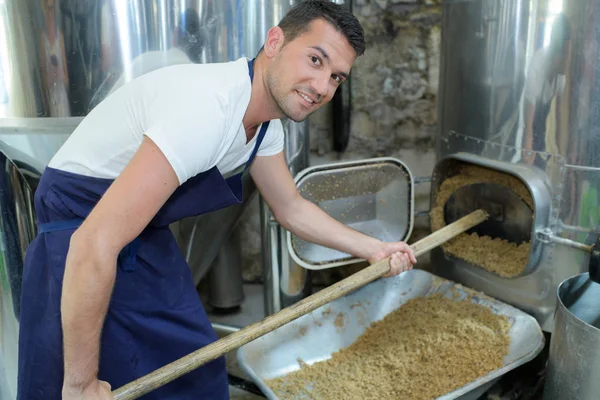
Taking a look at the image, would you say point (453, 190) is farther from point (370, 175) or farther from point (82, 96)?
point (82, 96)

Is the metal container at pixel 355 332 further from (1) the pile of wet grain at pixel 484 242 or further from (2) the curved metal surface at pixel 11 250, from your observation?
(2) the curved metal surface at pixel 11 250

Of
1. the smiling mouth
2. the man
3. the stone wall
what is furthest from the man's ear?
the stone wall

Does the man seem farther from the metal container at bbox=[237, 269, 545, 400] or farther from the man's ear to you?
the metal container at bbox=[237, 269, 545, 400]

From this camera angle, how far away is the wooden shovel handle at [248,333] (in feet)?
3.46

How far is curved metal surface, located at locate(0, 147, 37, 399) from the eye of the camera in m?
1.46

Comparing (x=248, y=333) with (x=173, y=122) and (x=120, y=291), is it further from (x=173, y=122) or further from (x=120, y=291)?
(x=173, y=122)

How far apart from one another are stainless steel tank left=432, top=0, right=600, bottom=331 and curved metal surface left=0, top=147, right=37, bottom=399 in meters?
1.32

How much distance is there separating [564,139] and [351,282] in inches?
28.2

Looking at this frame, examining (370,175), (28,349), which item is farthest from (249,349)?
(370,175)

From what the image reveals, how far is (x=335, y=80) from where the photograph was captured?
1172 millimetres

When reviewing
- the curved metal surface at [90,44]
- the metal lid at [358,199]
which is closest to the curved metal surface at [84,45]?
the curved metal surface at [90,44]

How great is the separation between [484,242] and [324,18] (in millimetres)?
1042

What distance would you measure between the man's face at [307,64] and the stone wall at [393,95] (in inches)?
47.3

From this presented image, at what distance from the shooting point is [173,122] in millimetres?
953
